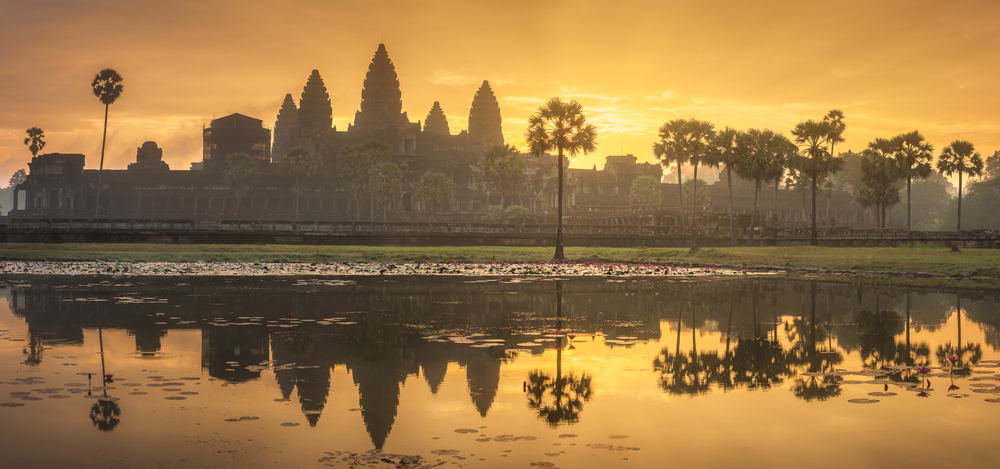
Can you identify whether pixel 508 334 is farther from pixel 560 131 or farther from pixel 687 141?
pixel 687 141

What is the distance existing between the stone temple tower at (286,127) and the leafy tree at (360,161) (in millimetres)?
64146

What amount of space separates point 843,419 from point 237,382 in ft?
21.2

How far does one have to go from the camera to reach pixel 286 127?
182m

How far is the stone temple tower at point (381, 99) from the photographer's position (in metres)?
156

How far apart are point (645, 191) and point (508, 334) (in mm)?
129184

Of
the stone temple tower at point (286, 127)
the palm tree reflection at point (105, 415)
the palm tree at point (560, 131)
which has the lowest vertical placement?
the palm tree reflection at point (105, 415)

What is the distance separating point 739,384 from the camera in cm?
963

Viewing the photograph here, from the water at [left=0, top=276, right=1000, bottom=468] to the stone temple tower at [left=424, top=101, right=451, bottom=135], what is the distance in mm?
167185

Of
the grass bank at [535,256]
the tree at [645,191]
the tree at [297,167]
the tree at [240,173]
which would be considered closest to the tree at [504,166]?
the tree at [297,167]

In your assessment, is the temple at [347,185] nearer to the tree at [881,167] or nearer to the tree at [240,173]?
the tree at [240,173]

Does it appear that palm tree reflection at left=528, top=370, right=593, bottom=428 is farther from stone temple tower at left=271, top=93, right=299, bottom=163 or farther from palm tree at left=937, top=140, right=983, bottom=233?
stone temple tower at left=271, top=93, right=299, bottom=163

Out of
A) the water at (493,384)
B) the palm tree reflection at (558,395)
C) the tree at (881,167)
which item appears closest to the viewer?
the water at (493,384)

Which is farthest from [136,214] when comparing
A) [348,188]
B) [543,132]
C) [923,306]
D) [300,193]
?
[923,306]

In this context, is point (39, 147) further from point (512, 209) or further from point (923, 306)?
point (923, 306)
